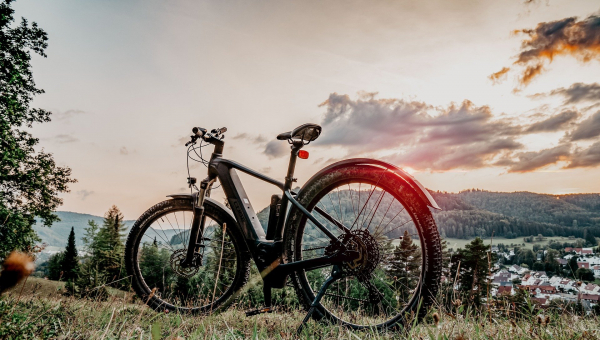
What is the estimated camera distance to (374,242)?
2961mm

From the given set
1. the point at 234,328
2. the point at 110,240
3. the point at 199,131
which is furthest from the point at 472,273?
the point at 110,240

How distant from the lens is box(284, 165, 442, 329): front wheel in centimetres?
282

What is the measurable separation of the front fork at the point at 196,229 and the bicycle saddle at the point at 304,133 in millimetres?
1287

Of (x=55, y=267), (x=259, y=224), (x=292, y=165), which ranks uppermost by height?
(x=292, y=165)

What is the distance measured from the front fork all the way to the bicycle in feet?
0.04

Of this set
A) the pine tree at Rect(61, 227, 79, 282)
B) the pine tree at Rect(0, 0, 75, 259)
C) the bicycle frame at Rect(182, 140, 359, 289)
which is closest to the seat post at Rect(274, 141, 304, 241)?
the bicycle frame at Rect(182, 140, 359, 289)

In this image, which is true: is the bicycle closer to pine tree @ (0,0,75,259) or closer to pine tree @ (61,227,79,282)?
pine tree @ (0,0,75,259)

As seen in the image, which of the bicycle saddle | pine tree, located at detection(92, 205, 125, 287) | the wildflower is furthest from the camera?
pine tree, located at detection(92, 205, 125, 287)

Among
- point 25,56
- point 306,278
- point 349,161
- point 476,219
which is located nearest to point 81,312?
point 306,278

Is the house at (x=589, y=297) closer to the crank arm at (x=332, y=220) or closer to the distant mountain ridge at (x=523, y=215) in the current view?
the crank arm at (x=332, y=220)

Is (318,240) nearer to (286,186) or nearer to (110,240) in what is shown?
(286,186)

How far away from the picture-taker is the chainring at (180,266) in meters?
4.04

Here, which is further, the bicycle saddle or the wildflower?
the bicycle saddle

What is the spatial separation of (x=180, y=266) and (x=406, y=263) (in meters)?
2.56
